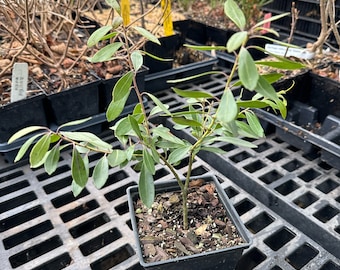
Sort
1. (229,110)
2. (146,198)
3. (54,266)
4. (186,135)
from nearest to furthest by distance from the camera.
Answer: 1. (229,110)
2. (146,198)
3. (54,266)
4. (186,135)

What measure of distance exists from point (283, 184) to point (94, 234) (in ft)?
1.54

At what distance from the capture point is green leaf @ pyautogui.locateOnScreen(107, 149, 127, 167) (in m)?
0.54

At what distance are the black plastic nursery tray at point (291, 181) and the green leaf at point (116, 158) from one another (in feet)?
1.43

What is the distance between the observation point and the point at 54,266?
0.75 m

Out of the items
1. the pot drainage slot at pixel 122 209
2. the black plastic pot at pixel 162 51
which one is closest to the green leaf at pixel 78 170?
the pot drainage slot at pixel 122 209

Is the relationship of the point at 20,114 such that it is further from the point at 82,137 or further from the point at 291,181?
the point at 291,181

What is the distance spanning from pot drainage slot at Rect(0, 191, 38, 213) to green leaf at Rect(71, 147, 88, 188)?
415 millimetres

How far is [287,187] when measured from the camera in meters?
0.92

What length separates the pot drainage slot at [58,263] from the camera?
2.36 feet

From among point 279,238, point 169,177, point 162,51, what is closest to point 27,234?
point 169,177

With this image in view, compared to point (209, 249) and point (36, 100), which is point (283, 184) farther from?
point (36, 100)

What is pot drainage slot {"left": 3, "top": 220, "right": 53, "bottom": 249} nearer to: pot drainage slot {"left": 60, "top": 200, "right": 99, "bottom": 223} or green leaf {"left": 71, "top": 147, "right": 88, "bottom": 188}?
pot drainage slot {"left": 60, "top": 200, "right": 99, "bottom": 223}

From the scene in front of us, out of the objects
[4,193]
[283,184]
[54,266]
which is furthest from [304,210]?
[4,193]

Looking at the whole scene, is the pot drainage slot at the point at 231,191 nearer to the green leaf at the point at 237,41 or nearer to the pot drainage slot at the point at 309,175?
the pot drainage slot at the point at 309,175
